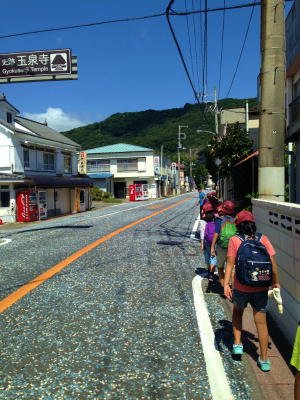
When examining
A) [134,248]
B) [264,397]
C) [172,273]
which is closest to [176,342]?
[264,397]

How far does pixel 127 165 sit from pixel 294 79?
129 ft

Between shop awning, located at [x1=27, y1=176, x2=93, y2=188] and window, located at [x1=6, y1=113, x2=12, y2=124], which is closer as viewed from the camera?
shop awning, located at [x1=27, y1=176, x2=93, y2=188]

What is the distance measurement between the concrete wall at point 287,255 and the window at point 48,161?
25390 millimetres

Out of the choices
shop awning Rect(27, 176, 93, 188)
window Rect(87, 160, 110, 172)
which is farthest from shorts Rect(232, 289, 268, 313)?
window Rect(87, 160, 110, 172)

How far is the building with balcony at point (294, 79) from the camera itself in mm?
13839

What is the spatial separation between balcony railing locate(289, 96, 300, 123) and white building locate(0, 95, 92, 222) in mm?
16631

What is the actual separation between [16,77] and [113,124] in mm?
112840

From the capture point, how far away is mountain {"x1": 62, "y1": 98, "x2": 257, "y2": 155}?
106 meters

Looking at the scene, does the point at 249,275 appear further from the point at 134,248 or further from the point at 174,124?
the point at 174,124

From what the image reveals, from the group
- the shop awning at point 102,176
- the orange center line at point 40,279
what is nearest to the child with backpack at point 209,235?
the orange center line at point 40,279

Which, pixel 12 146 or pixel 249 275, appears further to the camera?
pixel 12 146

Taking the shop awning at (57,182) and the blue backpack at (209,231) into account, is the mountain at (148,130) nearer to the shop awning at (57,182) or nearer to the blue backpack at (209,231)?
the shop awning at (57,182)

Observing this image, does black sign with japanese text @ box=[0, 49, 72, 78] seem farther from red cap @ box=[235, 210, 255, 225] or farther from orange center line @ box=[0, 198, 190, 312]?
red cap @ box=[235, 210, 255, 225]

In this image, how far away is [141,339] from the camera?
14.2 ft
